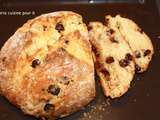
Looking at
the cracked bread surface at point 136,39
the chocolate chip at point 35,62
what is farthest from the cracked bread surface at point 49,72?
the cracked bread surface at point 136,39

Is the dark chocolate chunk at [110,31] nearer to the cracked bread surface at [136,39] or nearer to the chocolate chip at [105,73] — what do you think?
the cracked bread surface at [136,39]

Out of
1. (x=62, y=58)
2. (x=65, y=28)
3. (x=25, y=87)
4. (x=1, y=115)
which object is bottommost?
(x=1, y=115)

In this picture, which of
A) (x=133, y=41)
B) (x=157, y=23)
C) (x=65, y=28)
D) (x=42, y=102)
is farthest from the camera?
(x=157, y=23)

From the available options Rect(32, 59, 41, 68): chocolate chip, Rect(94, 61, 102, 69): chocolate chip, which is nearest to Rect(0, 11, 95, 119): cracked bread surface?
Rect(32, 59, 41, 68): chocolate chip

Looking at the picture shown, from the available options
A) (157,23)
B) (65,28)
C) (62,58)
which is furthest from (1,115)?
(157,23)

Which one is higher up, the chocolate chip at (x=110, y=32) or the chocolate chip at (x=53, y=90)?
the chocolate chip at (x=110, y=32)

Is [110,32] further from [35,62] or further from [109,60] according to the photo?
[35,62]

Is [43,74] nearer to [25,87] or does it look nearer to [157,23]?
[25,87]
